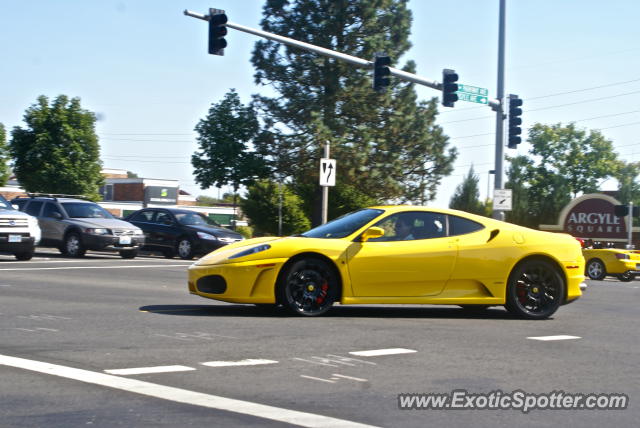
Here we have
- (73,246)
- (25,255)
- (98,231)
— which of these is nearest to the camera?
(25,255)

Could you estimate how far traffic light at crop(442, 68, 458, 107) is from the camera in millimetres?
22547

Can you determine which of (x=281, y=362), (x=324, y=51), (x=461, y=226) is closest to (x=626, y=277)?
(x=324, y=51)

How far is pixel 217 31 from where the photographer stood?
18.4 metres

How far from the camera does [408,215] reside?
1070cm

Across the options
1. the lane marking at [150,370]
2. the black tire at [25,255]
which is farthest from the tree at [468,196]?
the lane marking at [150,370]

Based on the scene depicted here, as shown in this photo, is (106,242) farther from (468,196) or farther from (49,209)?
(468,196)

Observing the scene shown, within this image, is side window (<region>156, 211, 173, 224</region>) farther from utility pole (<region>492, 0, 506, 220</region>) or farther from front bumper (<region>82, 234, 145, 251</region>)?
utility pole (<region>492, 0, 506, 220</region>)

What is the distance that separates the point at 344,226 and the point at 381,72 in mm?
11728

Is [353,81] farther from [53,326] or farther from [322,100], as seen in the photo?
[53,326]

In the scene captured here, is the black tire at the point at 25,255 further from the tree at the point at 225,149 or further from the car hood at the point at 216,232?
the tree at the point at 225,149

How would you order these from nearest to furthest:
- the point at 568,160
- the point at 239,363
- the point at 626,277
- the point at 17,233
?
the point at 239,363 < the point at 17,233 < the point at 626,277 < the point at 568,160

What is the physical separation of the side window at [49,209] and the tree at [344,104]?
18.7 m

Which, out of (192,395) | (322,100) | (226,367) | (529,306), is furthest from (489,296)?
(322,100)

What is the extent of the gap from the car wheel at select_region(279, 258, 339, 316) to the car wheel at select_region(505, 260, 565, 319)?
7.39ft
